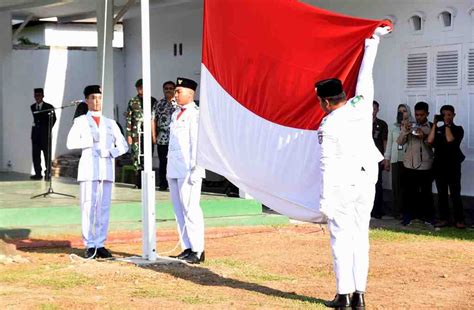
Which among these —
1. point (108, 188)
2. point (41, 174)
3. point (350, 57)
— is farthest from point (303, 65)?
point (41, 174)

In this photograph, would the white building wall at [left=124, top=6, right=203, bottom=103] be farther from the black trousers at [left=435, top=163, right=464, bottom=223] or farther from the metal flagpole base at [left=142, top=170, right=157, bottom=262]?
the metal flagpole base at [left=142, top=170, right=157, bottom=262]

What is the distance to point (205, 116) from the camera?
9.82m

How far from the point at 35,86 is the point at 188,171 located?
458 inches

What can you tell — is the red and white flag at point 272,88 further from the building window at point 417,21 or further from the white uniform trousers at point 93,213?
the building window at point 417,21

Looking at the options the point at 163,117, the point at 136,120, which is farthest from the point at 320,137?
the point at 136,120

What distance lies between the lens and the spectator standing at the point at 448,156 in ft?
46.5

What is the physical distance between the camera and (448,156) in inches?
561

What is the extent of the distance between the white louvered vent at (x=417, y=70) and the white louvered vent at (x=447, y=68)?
0.79 feet

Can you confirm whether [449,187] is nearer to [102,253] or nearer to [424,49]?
[424,49]

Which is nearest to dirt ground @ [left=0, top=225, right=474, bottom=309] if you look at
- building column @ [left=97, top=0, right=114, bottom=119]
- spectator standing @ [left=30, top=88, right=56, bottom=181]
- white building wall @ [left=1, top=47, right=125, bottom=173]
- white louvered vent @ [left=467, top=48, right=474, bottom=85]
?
white louvered vent @ [left=467, top=48, right=474, bottom=85]

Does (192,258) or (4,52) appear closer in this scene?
(192,258)

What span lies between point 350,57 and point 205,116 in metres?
1.77

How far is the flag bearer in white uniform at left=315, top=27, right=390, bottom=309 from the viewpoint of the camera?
809 cm

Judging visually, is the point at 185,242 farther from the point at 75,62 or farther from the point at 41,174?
the point at 75,62
